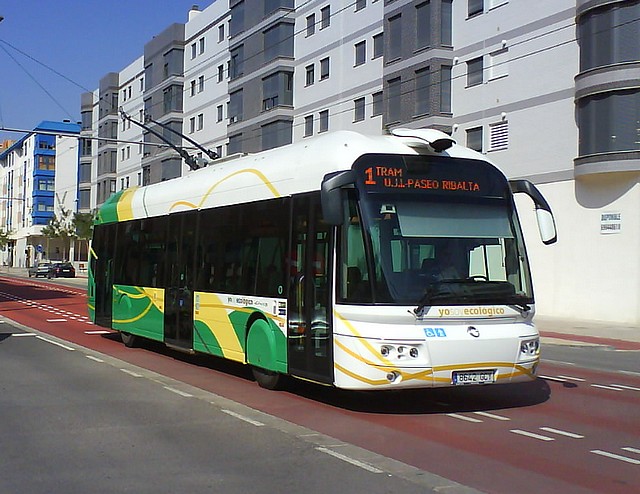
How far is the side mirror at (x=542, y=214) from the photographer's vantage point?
34.1ft

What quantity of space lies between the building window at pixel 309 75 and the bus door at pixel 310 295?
126 ft

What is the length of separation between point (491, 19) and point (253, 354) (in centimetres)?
2653

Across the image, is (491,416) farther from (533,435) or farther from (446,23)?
(446,23)

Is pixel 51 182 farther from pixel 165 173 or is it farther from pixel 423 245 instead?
pixel 423 245

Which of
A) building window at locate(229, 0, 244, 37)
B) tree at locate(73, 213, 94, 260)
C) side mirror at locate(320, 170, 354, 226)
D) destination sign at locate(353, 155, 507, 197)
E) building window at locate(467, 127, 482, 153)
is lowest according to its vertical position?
side mirror at locate(320, 170, 354, 226)

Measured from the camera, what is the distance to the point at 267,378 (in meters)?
11.9

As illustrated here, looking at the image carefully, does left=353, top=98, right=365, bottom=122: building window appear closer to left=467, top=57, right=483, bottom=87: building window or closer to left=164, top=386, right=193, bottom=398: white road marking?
left=467, top=57, right=483, bottom=87: building window

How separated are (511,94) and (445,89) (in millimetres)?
4057

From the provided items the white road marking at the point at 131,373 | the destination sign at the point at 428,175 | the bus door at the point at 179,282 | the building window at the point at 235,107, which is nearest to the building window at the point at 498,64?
the bus door at the point at 179,282

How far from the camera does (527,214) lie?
3284 cm

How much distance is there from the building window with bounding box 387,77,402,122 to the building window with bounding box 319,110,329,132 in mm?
6973

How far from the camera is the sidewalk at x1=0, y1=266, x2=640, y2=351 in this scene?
75.0ft

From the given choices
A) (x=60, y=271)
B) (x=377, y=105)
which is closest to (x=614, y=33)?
(x=377, y=105)

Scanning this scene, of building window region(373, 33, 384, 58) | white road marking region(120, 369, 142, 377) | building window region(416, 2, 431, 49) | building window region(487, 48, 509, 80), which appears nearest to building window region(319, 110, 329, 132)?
building window region(373, 33, 384, 58)
